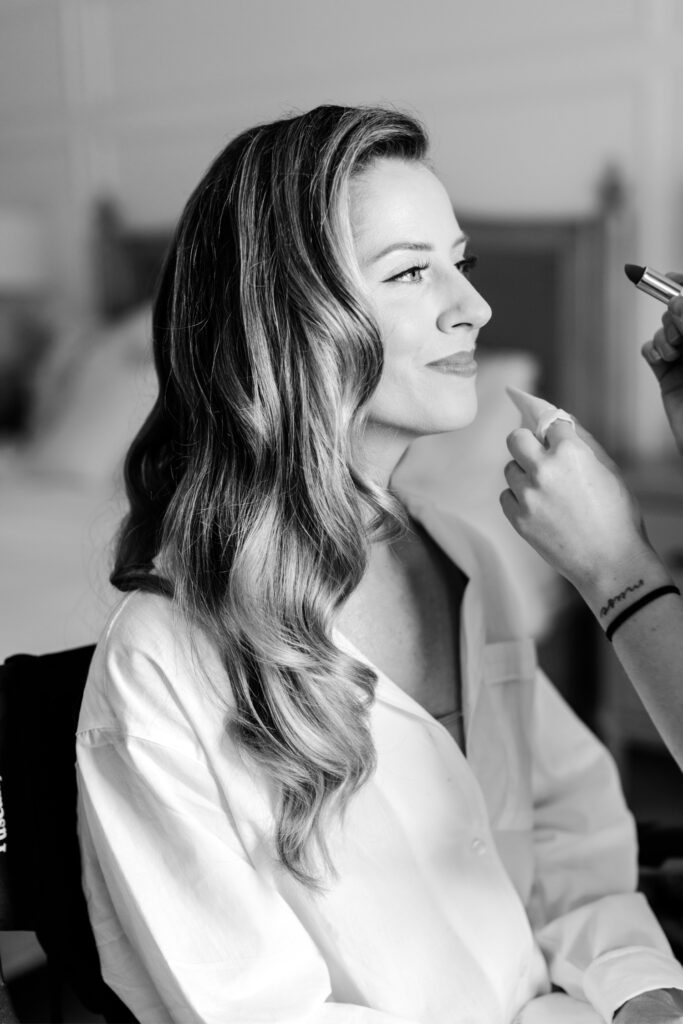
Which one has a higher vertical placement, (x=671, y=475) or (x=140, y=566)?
(x=140, y=566)

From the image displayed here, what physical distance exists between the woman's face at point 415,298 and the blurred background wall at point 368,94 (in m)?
1.90

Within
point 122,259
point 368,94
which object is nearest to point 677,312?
point 368,94

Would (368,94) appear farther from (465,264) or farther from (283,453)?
(283,453)

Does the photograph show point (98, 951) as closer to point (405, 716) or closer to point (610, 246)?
point (405, 716)

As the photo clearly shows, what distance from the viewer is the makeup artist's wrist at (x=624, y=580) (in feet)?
2.96

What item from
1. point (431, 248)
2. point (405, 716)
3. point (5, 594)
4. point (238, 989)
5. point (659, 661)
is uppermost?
point (431, 248)

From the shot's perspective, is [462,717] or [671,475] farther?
[671,475]

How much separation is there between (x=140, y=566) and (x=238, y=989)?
385 mm

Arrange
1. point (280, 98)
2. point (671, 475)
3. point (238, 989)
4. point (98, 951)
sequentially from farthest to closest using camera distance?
1. point (280, 98)
2. point (671, 475)
3. point (98, 951)
4. point (238, 989)

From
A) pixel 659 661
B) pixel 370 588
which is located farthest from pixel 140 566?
pixel 659 661

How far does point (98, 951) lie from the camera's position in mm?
988

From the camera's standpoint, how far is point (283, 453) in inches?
39.3

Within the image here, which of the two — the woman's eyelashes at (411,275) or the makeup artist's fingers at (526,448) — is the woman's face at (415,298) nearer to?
the woman's eyelashes at (411,275)

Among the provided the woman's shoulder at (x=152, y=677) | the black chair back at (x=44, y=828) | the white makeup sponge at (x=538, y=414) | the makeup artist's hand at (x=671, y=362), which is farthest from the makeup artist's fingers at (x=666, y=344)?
the black chair back at (x=44, y=828)
